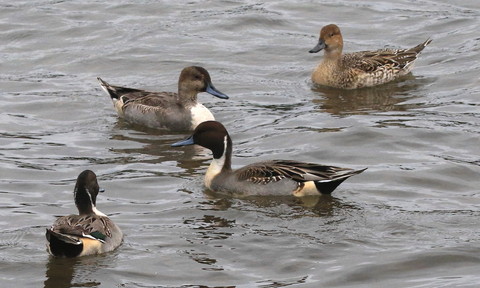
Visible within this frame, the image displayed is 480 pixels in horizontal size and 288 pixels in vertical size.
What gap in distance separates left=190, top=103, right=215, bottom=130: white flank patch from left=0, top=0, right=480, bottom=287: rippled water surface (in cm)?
24

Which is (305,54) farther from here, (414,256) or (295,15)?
(414,256)

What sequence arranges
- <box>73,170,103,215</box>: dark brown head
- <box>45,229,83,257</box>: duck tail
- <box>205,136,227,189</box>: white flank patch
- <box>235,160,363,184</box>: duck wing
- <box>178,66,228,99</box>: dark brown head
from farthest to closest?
<box>178,66,228,99</box>: dark brown head
<box>205,136,227,189</box>: white flank patch
<box>235,160,363,184</box>: duck wing
<box>73,170,103,215</box>: dark brown head
<box>45,229,83,257</box>: duck tail

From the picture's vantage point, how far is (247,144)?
1505 centimetres

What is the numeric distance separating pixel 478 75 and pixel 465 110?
190cm

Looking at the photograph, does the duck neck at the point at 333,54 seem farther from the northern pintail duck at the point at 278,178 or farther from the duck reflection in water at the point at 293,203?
the duck reflection in water at the point at 293,203

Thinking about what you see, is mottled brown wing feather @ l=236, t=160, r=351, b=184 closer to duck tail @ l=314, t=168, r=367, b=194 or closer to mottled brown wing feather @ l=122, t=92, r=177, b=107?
duck tail @ l=314, t=168, r=367, b=194

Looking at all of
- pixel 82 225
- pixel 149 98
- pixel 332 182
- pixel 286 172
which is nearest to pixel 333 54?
pixel 149 98

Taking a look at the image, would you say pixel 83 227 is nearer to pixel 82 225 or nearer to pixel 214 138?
pixel 82 225

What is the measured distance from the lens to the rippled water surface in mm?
10758

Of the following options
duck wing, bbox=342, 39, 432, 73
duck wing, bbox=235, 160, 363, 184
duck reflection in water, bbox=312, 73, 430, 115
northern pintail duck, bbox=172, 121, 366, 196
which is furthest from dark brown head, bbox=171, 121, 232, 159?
duck wing, bbox=342, 39, 432, 73

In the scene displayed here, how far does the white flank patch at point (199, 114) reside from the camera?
52.3 ft

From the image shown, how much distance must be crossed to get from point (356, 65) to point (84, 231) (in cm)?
802

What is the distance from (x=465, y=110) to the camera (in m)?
16.3

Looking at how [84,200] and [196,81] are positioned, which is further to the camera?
[196,81]
